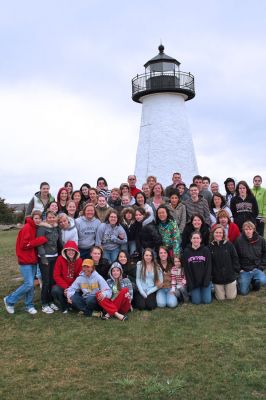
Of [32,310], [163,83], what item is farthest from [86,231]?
[163,83]

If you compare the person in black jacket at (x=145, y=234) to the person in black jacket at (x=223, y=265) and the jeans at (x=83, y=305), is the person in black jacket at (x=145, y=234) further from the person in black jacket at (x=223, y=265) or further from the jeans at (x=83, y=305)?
the jeans at (x=83, y=305)

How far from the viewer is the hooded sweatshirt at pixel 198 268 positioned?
7195 mm

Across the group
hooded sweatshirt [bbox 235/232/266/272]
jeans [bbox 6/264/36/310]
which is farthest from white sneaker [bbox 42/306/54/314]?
hooded sweatshirt [bbox 235/232/266/272]

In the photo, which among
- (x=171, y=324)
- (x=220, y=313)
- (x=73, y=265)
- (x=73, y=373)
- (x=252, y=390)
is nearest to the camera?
(x=252, y=390)

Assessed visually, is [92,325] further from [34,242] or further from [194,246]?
[194,246]

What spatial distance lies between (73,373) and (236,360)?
1.80 meters

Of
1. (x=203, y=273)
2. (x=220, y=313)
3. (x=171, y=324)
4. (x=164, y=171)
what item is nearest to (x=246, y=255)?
(x=203, y=273)

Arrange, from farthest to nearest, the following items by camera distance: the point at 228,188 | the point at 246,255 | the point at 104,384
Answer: the point at 228,188 → the point at 246,255 → the point at 104,384

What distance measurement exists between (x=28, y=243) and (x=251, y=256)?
394cm

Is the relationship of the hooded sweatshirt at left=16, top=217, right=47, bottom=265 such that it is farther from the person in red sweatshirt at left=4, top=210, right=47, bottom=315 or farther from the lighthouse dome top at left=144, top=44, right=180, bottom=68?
the lighthouse dome top at left=144, top=44, right=180, bottom=68

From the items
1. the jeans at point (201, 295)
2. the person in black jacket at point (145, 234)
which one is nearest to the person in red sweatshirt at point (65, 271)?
the person in black jacket at point (145, 234)

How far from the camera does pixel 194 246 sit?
734 centimetres

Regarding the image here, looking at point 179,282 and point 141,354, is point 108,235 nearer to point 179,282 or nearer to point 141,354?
point 179,282

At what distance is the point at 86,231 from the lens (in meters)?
7.63
